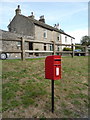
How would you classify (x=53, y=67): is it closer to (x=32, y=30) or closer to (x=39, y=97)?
(x=39, y=97)

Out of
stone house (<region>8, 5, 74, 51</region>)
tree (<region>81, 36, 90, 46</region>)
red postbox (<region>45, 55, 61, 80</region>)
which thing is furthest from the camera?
tree (<region>81, 36, 90, 46</region>)

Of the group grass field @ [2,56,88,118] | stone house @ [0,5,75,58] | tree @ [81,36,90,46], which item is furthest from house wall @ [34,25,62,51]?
tree @ [81,36,90,46]

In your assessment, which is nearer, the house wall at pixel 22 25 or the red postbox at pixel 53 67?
the red postbox at pixel 53 67

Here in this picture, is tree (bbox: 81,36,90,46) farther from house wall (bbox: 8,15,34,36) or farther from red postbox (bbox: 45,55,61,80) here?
red postbox (bbox: 45,55,61,80)

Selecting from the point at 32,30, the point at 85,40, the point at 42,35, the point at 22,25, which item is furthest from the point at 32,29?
the point at 85,40

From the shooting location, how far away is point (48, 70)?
251 centimetres

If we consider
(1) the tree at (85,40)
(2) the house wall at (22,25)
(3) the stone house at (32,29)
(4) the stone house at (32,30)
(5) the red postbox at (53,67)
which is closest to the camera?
(5) the red postbox at (53,67)

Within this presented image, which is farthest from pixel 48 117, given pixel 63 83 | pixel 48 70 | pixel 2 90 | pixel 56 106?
pixel 63 83

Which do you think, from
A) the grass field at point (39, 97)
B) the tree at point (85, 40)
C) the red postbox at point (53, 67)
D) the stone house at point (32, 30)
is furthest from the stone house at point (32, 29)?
the tree at point (85, 40)

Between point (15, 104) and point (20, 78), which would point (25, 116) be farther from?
point (20, 78)

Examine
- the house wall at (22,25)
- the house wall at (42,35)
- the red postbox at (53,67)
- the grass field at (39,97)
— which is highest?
the house wall at (22,25)

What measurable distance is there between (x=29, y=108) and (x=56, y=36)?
84.3 ft

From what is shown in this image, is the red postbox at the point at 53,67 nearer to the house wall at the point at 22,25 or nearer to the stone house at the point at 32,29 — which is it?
the stone house at the point at 32,29

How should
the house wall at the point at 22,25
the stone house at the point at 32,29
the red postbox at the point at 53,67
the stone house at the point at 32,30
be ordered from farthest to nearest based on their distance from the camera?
the house wall at the point at 22,25
the stone house at the point at 32,29
the stone house at the point at 32,30
the red postbox at the point at 53,67
